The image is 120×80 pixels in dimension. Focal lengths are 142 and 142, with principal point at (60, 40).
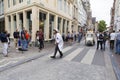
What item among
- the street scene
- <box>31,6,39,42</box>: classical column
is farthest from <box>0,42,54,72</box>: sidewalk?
<box>31,6,39,42</box>: classical column

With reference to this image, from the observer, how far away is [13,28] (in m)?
20.2

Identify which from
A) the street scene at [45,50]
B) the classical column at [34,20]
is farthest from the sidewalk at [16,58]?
the classical column at [34,20]

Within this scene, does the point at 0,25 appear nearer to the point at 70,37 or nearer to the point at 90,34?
the point at 70,37

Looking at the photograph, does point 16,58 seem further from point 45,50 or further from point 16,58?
point 45,50

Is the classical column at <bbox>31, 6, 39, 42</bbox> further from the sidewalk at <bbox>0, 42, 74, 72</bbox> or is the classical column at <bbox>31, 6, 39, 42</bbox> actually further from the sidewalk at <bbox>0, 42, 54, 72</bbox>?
the sidewalk at <bbox>0, 42, 54, 72</bbox>

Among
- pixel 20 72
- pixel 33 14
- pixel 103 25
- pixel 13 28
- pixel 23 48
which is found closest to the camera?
pixel 20 72

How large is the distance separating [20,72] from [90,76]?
2979 mm

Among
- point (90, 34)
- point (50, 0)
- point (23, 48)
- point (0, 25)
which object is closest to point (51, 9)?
point (50, 0)

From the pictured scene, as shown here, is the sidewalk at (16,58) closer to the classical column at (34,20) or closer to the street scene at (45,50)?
the street scene at (45,50)

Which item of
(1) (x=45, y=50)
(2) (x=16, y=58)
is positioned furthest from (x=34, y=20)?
(2) (x=16, y=58)

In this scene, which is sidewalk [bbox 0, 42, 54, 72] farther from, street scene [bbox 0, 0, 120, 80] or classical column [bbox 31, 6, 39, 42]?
classical column [bbox 31, 6, 39, 42]

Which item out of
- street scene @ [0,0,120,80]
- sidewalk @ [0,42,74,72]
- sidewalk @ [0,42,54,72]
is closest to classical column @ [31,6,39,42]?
street scene @ [0,0,120,80]

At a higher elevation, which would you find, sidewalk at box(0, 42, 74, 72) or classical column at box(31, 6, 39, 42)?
classical column at box(31, 6, 39, 42)

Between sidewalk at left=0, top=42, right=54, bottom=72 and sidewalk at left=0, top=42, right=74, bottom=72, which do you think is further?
sidewalk at left=0, top=42, right=54, bottom=72
